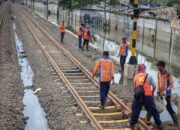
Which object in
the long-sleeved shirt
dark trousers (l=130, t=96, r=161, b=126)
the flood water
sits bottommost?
the flood water

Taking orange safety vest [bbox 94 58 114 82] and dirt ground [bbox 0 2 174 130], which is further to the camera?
orange safety vest [bbox 94 58 114 82]

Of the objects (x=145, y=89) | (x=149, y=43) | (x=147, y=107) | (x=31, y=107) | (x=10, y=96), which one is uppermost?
(x=145, y=89)

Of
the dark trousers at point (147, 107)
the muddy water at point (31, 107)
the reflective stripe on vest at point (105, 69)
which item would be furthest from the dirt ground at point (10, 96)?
the dark trousers at point (147, 107)

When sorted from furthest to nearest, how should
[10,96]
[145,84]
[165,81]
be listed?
[10,96] < [165,81] < [145,84]

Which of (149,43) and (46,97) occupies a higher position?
(46,97)

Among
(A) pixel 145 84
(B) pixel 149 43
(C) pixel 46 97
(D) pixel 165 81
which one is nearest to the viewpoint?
(A) pixel 145 84

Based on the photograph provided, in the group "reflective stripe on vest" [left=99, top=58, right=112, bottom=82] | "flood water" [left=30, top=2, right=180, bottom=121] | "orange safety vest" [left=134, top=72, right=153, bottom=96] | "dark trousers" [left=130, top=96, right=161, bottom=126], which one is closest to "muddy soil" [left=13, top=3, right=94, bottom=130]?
"dark trousers" [left=130, top=96, right=161, bottom=126]

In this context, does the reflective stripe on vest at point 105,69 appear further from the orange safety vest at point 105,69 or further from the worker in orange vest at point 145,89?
the worker in orange vest at point 145,89

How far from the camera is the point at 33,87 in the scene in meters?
16.4

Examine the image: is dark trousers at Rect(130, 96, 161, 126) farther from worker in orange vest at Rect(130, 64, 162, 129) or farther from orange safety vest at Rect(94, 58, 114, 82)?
orange safety vest at Rect(94, 58, 114, 82)

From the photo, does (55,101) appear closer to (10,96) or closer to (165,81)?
(10,96)

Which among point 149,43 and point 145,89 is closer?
point 145,89

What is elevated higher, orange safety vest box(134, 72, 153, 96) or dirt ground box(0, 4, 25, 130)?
orange safety vest box(134, 72, 153, 96)

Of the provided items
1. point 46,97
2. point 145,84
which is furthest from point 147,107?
point 46,97
